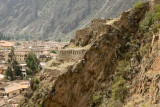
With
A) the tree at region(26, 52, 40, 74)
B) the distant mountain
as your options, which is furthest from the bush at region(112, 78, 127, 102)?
the distant mountain

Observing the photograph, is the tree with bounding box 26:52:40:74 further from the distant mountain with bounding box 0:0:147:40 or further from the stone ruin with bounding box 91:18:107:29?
the distant mountain with bounding box 0:0:147:40

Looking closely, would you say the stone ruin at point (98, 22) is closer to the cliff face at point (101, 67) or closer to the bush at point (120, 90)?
the cliff face at point (101, 67)

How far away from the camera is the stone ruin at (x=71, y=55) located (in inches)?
1019

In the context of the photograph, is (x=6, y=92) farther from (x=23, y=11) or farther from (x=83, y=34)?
(x=23, y=11)

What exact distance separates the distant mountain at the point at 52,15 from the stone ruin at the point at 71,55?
82496 millimetres

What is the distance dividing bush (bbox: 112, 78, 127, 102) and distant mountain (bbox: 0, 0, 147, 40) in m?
89.1

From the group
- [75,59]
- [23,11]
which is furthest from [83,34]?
[23,11]

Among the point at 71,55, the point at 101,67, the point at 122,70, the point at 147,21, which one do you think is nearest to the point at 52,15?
the point at 71,55

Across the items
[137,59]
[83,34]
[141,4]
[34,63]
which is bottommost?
[34,63]

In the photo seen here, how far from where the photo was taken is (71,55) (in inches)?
1078

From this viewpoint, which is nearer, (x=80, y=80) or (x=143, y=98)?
(x=143, y=98)

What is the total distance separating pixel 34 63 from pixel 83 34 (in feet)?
83.0

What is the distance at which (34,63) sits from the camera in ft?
171

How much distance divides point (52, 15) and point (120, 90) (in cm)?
13887
